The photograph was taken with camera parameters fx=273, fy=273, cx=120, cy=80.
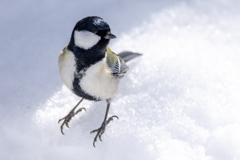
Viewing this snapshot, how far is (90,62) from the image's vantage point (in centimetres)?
217

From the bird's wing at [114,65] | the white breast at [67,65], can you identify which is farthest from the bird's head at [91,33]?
the bird's wing at [114,65]

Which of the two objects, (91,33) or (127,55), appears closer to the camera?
(91,33)

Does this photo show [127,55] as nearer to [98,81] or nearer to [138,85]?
[138,85]

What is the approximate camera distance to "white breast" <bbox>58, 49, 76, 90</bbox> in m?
2.20

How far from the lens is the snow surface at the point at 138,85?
2484 mm

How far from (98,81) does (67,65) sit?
284 mm

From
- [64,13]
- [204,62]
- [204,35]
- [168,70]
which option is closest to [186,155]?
[168,70]

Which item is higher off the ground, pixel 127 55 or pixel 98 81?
pixel 98 81

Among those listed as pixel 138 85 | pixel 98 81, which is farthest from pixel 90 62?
pixel 138 85

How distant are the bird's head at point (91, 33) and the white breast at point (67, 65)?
14 cm

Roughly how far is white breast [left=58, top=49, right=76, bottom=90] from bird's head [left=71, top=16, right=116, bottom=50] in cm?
14

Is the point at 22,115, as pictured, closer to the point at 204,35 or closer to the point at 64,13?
the point at 64,13

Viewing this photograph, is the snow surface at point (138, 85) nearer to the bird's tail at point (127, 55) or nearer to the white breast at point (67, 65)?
the bird's tail at point (127, 55)

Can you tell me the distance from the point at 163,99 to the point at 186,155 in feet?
2.24
